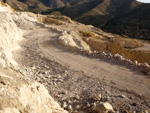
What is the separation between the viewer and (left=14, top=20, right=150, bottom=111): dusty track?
17.5ft

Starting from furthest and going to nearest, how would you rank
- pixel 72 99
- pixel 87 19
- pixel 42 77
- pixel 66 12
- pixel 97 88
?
pixel 66 12
pixel 87 19
pixel 42 77
pixel 97 88
pixel 72 99

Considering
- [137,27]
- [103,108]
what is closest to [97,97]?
[103,108]

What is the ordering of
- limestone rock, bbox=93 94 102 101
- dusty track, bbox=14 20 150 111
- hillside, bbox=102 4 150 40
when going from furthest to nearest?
1. hillside, bbox=102 4 150 40
2. dusty track, bbox=14 20 150 111
3. limestone rock, bbox=93 94 102 101

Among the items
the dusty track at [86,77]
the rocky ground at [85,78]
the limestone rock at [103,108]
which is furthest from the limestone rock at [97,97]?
the limestone rock at [103,108]

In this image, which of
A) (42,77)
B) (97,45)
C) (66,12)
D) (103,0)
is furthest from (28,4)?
(42,77)

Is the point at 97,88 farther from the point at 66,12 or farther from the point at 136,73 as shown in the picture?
the point at 66,12

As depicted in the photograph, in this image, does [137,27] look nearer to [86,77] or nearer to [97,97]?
[86,77]

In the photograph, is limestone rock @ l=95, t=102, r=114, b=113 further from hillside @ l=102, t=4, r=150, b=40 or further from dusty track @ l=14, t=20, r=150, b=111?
hillside @ l=102, t=4, r=150, b=40

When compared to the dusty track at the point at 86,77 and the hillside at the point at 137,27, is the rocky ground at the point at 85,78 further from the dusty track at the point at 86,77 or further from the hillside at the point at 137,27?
the hillside at the point at 137,27

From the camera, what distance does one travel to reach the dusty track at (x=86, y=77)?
17.5ft

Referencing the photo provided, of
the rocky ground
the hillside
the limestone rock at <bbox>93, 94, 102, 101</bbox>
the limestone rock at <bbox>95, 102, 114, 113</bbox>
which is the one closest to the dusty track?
the rocky ground

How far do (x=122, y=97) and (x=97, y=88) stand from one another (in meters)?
1.04

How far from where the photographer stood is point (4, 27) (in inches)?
400

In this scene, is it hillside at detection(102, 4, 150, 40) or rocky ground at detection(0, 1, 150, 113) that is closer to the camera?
rocky ground at detection(0, 1, 150, 113)
